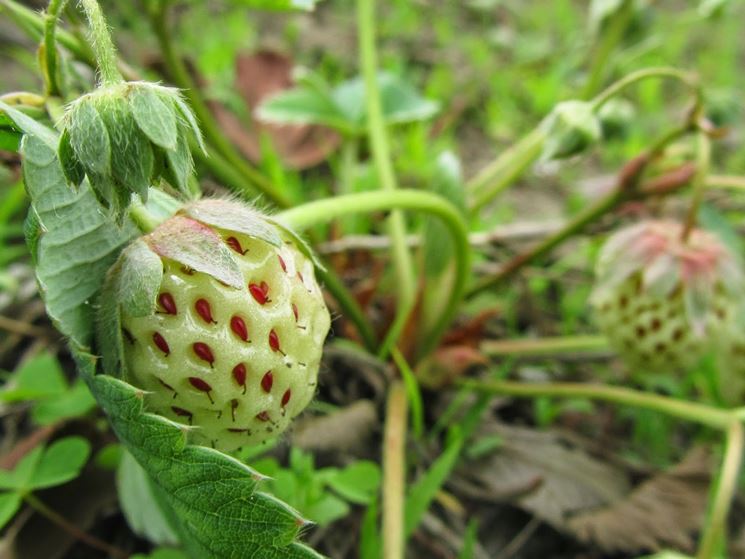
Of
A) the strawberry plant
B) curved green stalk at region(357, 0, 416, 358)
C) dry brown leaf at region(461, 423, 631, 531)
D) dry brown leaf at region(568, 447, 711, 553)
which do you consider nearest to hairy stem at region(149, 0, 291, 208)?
the strawberry plant

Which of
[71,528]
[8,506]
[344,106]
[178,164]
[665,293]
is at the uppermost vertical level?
[178,164]

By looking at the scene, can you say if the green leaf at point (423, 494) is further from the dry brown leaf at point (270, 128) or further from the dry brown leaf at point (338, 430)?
the dry brown leaf at point (270, 128)

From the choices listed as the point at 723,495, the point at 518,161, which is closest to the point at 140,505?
the point at 723,495

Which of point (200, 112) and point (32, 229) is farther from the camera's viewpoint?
point (200, 112)

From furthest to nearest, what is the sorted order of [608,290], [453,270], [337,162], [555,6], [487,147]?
[555,6], [487,147], [337,162], [453,270], [608,290]

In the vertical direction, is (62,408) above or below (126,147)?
below

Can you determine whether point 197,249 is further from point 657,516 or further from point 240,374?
point 657,516

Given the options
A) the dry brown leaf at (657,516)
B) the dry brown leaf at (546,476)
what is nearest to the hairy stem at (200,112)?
the dry brown leaf at (546,476)

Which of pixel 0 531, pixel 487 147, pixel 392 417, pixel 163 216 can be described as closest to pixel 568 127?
pixel 392 417

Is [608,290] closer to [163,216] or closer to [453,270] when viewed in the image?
[453,270]
